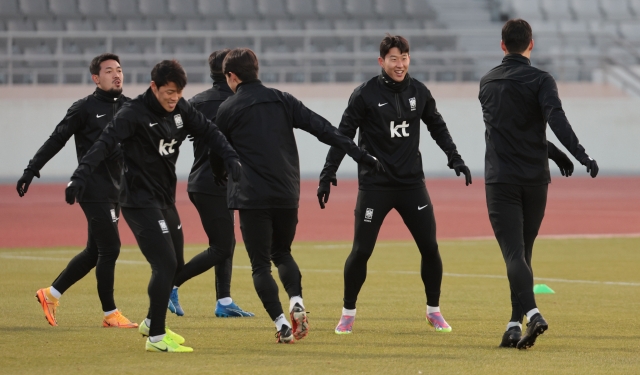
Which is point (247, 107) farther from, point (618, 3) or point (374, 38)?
point (618, 3)

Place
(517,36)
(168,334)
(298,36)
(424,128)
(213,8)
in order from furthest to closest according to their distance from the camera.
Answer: (213,8)
(298,36)
(424,128)
(517,36)
(168,334)

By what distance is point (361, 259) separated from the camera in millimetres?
8086

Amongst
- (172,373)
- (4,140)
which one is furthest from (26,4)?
(172,373)

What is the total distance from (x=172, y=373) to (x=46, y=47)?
1038 inches

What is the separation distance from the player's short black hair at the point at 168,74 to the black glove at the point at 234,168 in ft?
1.90

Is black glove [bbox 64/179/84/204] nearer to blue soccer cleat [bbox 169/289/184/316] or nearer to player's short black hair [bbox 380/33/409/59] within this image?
player's short black hair [bbox 380/33/409/59]

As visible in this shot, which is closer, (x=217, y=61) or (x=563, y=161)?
(x=563, y=161)

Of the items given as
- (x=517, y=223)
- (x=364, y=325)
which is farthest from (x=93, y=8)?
(x=517, y=223)

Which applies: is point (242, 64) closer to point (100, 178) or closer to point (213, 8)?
point (100, 178)

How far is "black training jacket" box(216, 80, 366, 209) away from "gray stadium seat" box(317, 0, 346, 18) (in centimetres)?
2820

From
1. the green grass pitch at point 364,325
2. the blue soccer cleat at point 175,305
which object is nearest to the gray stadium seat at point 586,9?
the green grass pitch at point 364,325

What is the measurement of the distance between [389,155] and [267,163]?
39.5 inches

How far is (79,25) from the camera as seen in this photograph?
32594 millimetres

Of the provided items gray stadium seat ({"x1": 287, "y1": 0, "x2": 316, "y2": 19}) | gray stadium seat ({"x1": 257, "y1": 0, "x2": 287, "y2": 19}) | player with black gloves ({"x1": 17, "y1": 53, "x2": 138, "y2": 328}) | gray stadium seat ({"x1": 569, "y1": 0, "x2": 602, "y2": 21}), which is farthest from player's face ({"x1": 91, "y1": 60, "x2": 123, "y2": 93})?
gray stadium seat ({"x1": 569, "y1": 0, "x2": 602, "y2": 21})
